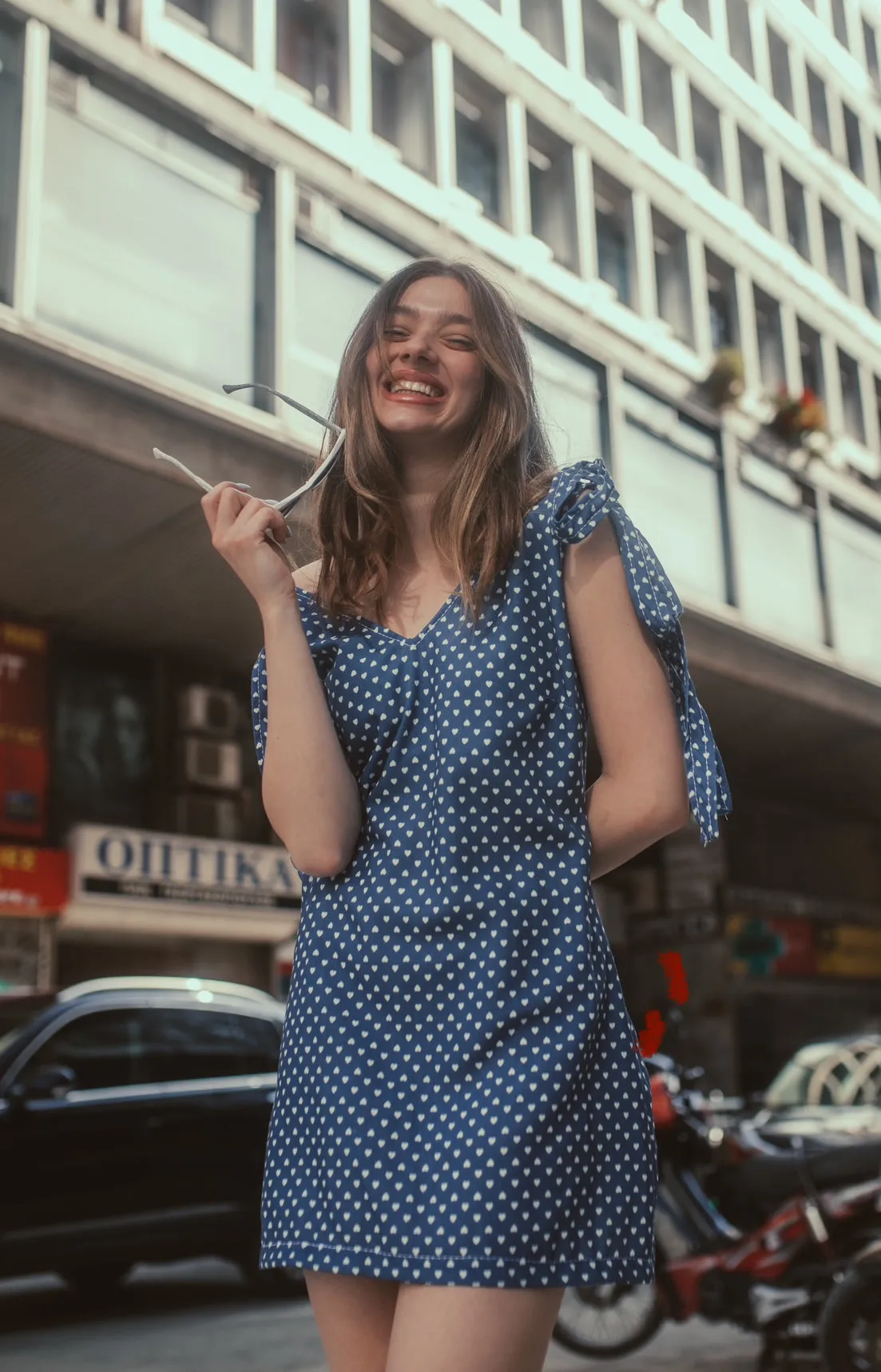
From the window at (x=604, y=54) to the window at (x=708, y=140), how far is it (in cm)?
216

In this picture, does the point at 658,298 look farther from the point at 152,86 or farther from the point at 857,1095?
the point at 857,1095

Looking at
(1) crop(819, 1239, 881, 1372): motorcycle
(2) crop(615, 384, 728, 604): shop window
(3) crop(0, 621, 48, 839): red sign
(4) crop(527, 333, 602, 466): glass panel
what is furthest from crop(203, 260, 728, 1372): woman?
(2) crop(615, 384, 728, 604): shop window

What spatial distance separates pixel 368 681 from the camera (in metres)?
1.69

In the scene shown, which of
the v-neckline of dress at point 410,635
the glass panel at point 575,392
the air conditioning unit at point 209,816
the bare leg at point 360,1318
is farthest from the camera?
the glass panel at point 575,392

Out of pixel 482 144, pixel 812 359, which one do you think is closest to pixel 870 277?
pixel 812 359

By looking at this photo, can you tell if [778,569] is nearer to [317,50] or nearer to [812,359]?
[812,359]

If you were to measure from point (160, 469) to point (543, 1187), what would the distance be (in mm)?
10320

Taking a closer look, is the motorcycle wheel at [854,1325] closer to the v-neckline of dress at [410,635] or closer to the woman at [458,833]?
the woman at [458,833]

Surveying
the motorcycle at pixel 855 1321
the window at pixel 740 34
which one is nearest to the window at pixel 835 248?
the window at pixel 740 34

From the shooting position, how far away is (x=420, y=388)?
1822 millimetres

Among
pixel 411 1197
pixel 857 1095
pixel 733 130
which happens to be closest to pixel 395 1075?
pixel 411 1197

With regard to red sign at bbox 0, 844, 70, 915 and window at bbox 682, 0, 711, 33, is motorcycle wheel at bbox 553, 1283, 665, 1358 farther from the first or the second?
window at bbox 682, 0, 711, 33

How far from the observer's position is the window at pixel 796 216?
25.0 meters

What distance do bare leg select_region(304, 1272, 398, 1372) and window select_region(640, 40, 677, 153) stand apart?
21.6 meters
